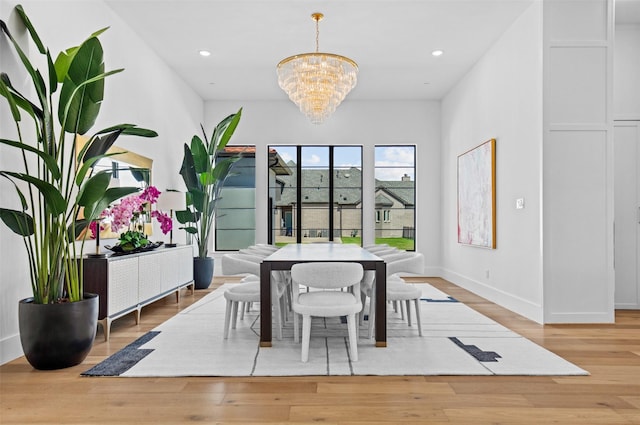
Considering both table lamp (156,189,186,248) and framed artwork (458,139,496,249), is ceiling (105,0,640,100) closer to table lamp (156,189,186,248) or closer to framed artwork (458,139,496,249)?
framed artwork (458,139,496,249)

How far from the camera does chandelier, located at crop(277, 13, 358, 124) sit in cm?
443

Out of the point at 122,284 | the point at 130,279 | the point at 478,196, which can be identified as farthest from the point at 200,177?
the point at 478,196

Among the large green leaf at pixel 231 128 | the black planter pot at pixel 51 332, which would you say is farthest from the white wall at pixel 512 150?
the black planter pot at pixel 51 332

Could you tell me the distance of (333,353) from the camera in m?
3.21

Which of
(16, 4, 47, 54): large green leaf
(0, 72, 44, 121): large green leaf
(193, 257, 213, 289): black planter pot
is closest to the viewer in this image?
(0, 72, 44, 121): large green leaf

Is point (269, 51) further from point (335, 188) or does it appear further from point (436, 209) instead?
point (436, 209)

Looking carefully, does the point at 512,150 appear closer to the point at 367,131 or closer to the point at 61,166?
the point at 367,131

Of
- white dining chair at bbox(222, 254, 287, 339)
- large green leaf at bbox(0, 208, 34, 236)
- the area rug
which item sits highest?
large green leaf at bbox(0, 208, 34, 236)

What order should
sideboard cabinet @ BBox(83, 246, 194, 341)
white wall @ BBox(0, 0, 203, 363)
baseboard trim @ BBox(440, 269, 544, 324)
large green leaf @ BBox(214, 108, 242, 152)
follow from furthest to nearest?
large green leaf @ BBox(214, 108, 242, 152)
baseboard trim @ BBox(440, 269, 544, 324)
sideboard cabinet @ BBox(83, 246, 194, 341)
white wall @ BBox(0, 0, 203, 363)

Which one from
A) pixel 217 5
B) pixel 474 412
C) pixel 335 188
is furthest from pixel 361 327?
pixel 335 188

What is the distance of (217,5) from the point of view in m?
4.46

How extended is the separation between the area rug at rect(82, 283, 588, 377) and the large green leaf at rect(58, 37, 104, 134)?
5.53ft

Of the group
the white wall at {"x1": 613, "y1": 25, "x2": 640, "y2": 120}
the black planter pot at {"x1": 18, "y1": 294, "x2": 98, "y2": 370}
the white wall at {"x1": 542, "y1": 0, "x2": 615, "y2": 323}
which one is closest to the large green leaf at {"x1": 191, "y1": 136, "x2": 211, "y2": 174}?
the black planter pot at {"x1": 18, "y1": 294, "x2": 98, "y2": 370}

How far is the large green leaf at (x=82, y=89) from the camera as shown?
116 inches
